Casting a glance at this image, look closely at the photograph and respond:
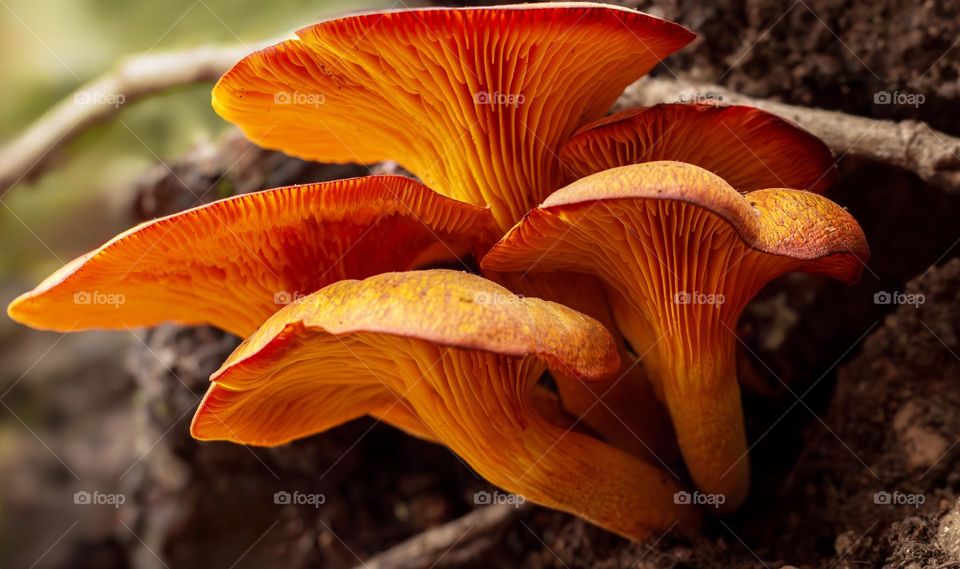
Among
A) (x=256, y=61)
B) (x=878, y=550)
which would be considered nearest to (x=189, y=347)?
(x=256, y=61)

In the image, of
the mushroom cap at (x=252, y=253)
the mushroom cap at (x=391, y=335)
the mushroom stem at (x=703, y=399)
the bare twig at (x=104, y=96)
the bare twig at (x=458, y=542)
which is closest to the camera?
the mushroom cap at (x=391, y=335)

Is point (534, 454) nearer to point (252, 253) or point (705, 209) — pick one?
point (705, 209)

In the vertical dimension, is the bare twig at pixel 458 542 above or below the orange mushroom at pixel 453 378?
below

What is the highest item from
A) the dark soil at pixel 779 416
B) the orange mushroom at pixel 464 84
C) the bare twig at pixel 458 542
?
the orange mushroom at pixel 464 84

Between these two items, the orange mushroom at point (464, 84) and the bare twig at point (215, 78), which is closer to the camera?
the orange mushroom at point (464, 84)

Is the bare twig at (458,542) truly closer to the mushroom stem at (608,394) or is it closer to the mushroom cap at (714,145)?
the mushroom stem at (608,394)

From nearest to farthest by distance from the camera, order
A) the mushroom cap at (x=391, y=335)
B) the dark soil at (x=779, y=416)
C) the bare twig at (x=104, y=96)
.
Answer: the mushroom cap at (x=391, y=335)
the dark soil at (x=779, y=416)
the bare twig at (x=104, y=96)

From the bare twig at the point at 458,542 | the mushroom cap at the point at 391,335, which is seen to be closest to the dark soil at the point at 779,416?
the bare twig at the point at 458,542
